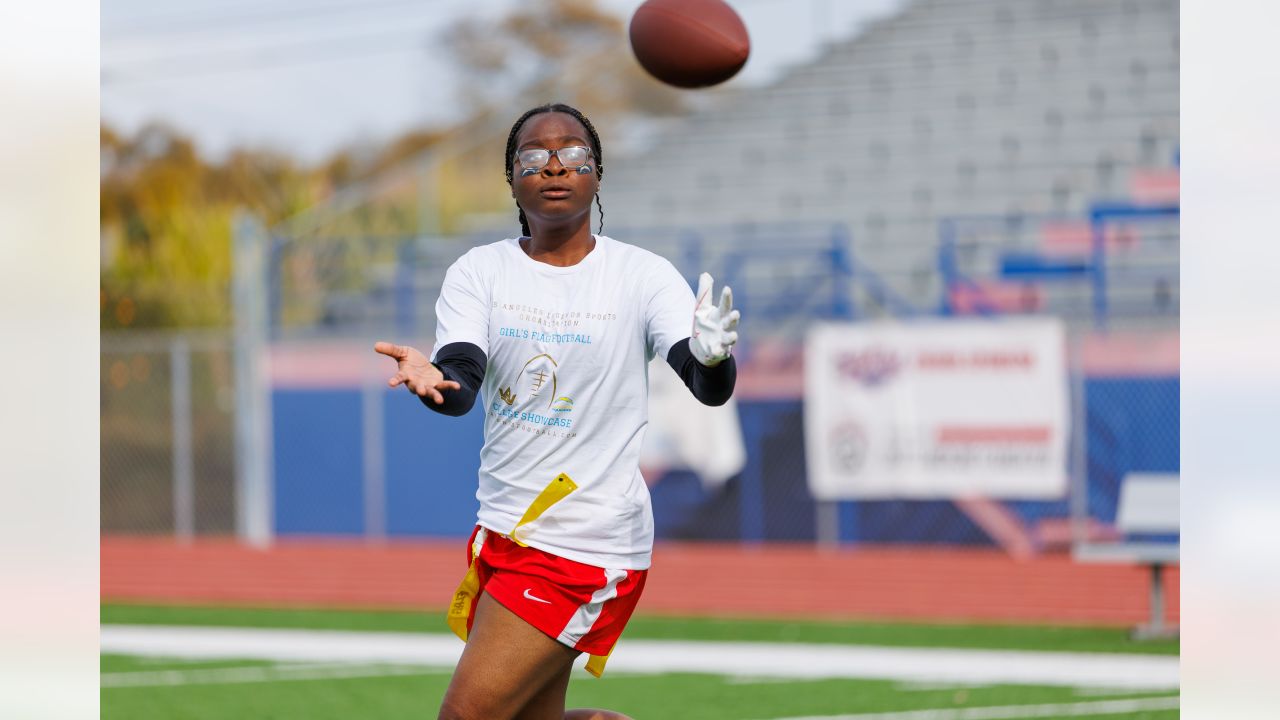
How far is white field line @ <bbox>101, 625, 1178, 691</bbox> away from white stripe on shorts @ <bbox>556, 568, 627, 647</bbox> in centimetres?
499

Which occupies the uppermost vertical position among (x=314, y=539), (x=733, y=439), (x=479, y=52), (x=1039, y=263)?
(x=479, y=52)

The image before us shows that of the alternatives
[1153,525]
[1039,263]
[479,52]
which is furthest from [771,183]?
[479,52]

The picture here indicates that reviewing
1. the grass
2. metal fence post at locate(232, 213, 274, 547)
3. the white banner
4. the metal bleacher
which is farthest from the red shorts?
metal fence post at locate(232, 213, 274, 547)

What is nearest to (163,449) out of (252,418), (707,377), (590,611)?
(252,418)

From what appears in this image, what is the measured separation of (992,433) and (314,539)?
776 centimetres

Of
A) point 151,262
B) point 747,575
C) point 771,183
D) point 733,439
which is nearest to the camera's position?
point 747,575

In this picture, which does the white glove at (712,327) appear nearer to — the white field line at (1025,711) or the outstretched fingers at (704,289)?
the outstretched fingers at (704,289)

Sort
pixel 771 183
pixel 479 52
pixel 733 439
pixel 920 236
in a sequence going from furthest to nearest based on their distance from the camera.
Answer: pixel 479 52, pixel 771 183, pixel 920 236, pixel 733 439

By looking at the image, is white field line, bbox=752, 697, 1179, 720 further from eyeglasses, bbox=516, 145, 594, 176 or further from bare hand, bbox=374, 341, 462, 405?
bare hand, bbox=374, 341, 462, 405

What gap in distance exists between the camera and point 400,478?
18.0 meters

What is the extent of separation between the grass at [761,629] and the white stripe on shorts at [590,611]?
6.55 metres

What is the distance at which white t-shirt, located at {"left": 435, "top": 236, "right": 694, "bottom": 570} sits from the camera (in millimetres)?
4066

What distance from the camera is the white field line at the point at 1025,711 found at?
24.5 feet

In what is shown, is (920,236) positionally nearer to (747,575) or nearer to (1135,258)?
(1135,258)
